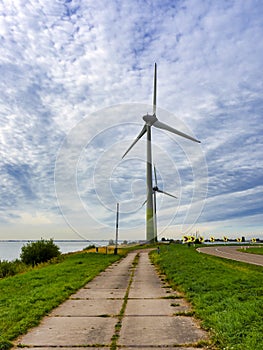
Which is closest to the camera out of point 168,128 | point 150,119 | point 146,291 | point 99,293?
point 99,293

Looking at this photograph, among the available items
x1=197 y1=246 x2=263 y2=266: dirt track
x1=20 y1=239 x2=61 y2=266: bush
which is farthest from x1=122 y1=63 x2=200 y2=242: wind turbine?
x1=20 y1=239 x2=61 y2=266: bush

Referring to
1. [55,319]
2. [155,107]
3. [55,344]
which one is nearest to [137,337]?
[55,344]

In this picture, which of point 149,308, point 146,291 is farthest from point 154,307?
point 146,291

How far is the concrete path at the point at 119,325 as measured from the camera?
20.9 ft

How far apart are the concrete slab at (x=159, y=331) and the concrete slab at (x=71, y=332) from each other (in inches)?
13.9

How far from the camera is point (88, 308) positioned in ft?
32.1

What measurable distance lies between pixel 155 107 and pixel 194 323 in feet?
202

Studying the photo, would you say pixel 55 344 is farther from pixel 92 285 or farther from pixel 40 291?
pixel 92 285

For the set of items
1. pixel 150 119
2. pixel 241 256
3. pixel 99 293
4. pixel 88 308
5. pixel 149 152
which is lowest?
pixel 88 308

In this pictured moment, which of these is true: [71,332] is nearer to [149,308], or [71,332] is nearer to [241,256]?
[149,308]

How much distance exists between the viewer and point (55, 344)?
6375 millimetres

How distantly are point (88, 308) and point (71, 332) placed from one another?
2.62m

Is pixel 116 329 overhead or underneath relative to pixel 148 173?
underneath

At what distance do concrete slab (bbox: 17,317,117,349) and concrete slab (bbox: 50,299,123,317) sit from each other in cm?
59
